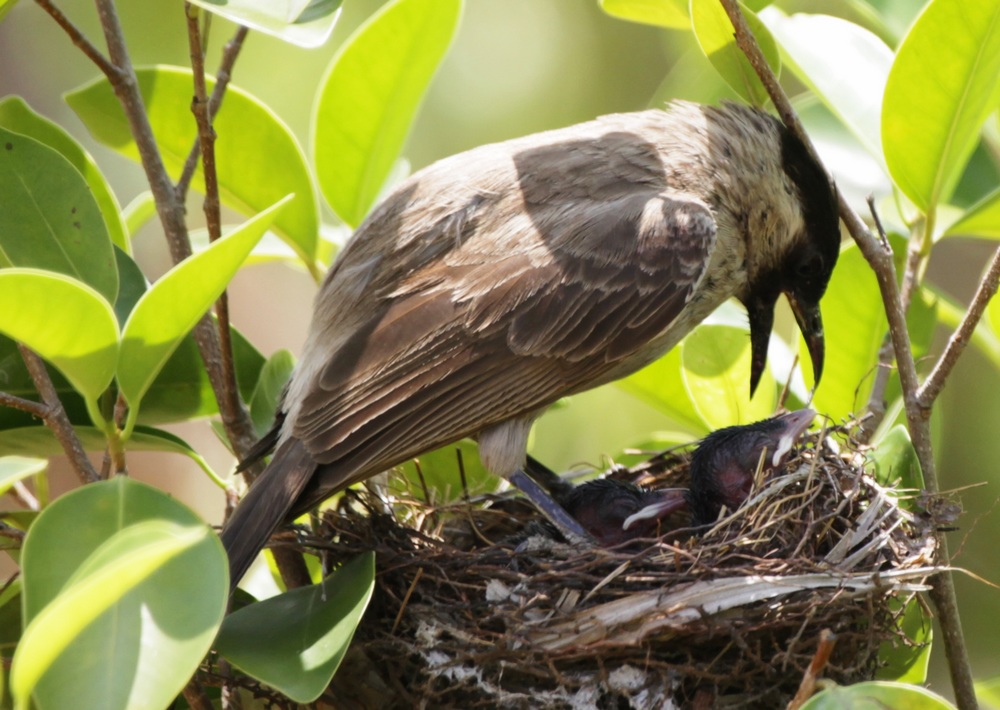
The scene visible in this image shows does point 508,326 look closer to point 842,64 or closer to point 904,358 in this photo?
point 904,358

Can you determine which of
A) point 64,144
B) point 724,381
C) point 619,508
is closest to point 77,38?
point 64,144

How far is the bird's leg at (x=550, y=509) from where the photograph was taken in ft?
9.59

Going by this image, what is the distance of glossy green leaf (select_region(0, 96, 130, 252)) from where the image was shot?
8.41ft

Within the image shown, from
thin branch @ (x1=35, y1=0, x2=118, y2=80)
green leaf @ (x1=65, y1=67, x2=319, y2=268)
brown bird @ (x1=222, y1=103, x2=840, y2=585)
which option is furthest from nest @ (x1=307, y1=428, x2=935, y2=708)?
thin branch @ (x1=35, y1=0, x2=118, y2=80)

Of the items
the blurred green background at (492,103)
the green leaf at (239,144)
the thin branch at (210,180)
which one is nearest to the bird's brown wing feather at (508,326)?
the thin branch at (210,180)

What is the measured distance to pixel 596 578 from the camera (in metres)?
2.46

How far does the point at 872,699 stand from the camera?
171 cm

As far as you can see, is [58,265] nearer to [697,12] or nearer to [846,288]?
[697,12]

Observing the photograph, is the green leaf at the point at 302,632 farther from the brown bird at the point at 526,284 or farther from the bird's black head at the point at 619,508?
the bird's black head at the point at 619,508

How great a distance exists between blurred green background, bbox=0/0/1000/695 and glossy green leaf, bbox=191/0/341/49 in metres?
3.32

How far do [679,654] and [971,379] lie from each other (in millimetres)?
3315

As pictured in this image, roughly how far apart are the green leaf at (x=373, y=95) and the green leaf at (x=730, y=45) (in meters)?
0.71

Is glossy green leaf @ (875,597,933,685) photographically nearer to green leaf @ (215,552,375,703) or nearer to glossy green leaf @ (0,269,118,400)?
green leaf @ (215,552,375,703)

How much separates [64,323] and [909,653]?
80.9 inches
